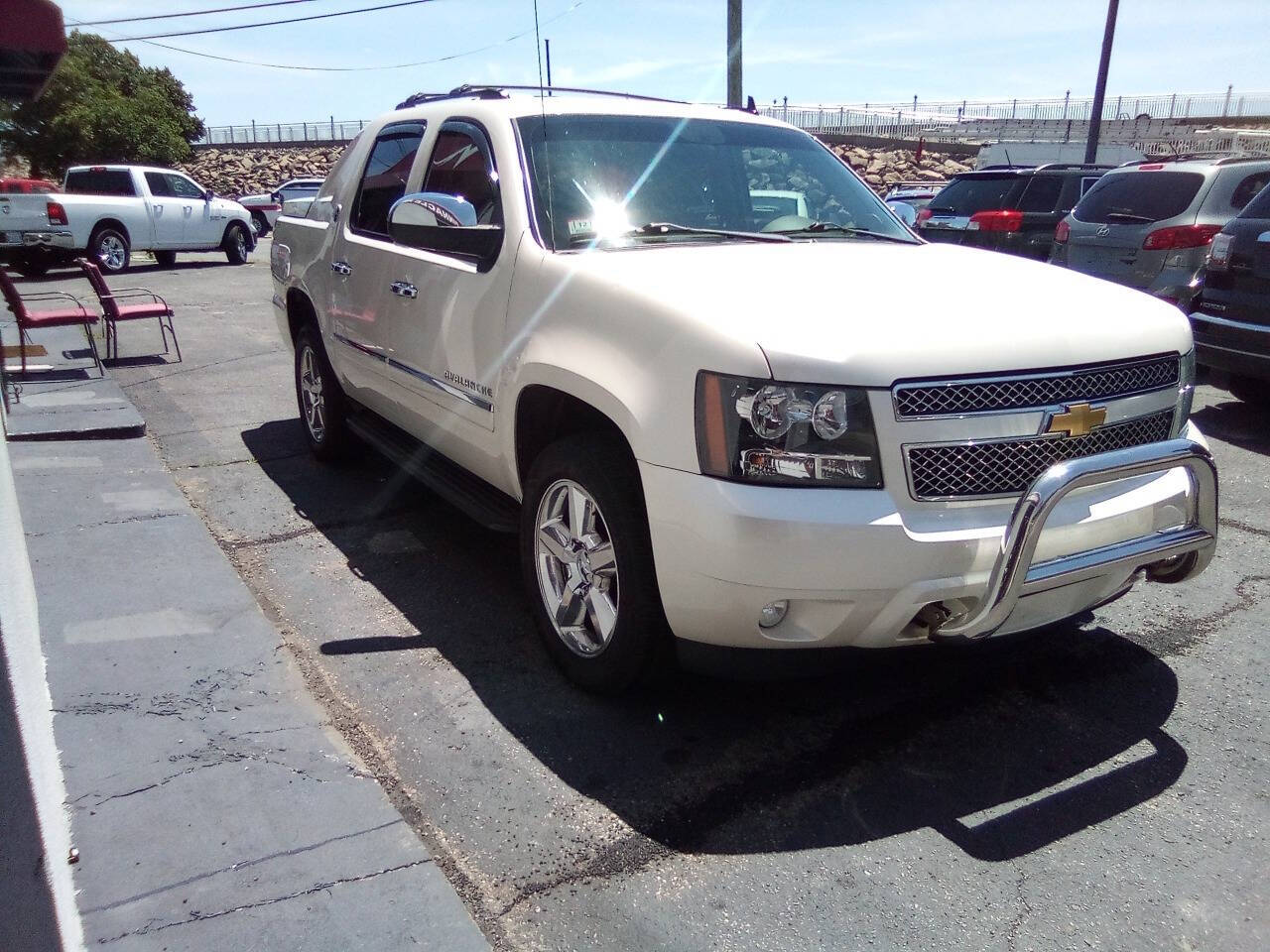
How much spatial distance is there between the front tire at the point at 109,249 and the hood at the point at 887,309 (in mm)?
18244

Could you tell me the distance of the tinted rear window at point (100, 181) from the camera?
1919 centimetres

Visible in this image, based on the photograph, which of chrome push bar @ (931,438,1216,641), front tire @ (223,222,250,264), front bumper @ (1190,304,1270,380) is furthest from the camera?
front tire @ (223,222,250,264)

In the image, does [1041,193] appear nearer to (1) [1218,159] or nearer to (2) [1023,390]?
(1) [1218,159]

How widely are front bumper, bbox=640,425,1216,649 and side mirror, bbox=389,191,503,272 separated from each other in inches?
55.0

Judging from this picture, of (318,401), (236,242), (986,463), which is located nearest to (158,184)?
(236,242)

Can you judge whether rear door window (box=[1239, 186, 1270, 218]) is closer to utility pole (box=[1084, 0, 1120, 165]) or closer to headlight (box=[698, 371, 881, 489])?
headlight (box=[698, 371, 881, 489])

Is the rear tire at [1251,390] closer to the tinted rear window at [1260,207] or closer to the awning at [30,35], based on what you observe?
the tinted rear window at [1260,207]

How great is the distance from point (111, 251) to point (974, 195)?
50.4 ft

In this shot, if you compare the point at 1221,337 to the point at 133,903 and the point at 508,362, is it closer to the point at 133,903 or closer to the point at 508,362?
the point at 508,362

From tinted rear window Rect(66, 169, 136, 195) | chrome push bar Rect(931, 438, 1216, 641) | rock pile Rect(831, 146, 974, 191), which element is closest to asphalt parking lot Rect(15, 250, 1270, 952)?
chrome push bar Rect(931, 438, 1216, 641)

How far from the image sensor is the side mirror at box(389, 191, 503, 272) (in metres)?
3.82

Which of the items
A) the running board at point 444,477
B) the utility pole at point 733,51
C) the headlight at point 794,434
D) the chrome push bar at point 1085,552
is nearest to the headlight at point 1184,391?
the chrome push bar at point 1085,552

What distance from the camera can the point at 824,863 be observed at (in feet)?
8.81

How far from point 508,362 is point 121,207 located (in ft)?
59.6
